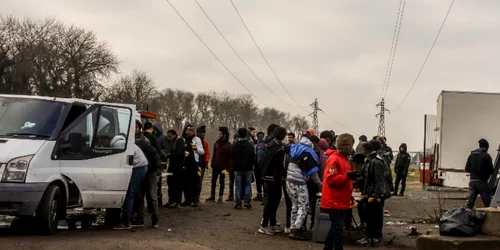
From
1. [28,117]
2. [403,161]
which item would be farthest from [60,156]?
[403,161]

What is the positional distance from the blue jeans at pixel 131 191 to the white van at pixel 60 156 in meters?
0.16

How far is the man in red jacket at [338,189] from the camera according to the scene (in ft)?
29.4

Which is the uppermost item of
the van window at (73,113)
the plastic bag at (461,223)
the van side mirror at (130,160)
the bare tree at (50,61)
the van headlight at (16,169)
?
the bare tree at (50,61)

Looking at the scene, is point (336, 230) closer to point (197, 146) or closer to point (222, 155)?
point (197, 146)

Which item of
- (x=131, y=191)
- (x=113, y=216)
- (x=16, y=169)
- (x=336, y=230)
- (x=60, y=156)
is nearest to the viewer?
(x=336, y=230)

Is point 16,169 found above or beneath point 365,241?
above

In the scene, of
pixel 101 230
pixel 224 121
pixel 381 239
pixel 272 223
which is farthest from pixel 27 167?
pixel 224 121

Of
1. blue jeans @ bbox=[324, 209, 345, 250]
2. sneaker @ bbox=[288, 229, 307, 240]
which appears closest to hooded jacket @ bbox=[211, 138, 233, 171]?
sneaker @ bbox=[288, 229, 307, 240]

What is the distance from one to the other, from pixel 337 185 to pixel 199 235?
3063 mm

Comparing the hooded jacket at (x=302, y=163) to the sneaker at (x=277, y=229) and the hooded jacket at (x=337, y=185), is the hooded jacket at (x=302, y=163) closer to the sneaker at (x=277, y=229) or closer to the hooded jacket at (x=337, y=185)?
the sneaker at (x=277, y=229)

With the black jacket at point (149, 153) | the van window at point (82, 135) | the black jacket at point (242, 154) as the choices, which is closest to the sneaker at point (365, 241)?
the black jacket at point (149, 153)

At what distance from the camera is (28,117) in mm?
10227

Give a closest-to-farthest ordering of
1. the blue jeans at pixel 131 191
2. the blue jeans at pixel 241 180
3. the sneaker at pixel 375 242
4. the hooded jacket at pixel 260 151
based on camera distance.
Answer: the sneaker at pixel 375 242 → the blue jeans at pixel 131 191 → the blue jeans at pixel 241 180 → the hooded jacket at pixel 260 151

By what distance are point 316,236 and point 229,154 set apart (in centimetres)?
600
